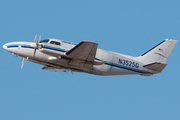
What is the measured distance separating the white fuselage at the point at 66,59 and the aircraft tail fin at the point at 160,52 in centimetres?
201

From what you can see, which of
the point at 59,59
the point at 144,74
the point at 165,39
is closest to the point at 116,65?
the point at 144,74

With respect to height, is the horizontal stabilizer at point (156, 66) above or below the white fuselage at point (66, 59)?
above

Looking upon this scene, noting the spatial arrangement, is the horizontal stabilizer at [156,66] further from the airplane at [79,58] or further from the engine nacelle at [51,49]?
the engine nacelle at [51,49]

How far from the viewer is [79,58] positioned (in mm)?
26484

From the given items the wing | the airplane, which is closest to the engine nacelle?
the airplane

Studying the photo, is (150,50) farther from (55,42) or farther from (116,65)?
(55,42)

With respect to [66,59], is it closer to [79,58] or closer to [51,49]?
[79,58]

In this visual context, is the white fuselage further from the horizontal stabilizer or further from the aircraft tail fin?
the aircraft tail fin

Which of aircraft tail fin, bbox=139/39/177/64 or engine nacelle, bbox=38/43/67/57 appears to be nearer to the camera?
engine nacelle, bbox=38/43/67/57

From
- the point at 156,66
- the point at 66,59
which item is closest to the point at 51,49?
the point at 66,59

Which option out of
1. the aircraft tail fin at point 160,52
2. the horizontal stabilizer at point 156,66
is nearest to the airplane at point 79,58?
the horizontal stabilizer at point 156,66

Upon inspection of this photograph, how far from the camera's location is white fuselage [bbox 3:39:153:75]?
26.4 meters

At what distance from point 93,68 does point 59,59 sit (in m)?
3.94

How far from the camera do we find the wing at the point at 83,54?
2444 centimetres
